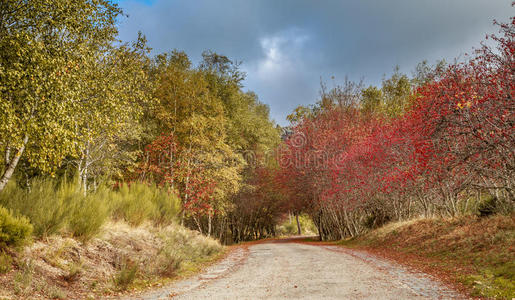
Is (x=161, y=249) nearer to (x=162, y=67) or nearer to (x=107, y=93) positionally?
(x=107, y=93)

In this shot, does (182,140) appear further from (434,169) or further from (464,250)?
(464,250)

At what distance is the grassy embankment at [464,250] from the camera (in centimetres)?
626

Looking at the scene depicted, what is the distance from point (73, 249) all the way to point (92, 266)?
624 millimetres

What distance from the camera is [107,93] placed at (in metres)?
9.36

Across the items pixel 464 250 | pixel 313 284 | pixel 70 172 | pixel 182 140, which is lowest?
pixel 313 284

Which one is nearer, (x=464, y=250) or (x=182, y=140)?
(x=464, y=250)

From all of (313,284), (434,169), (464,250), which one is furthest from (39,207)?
(464,250)

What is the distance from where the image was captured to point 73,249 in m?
7.24

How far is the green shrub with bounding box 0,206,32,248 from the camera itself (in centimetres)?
579

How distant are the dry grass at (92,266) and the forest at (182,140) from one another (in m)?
0.16

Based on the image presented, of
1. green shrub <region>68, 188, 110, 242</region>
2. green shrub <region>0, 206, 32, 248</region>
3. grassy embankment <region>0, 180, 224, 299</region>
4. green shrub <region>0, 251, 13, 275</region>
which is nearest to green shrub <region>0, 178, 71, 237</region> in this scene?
grassy embankment <region>0, 180, 224, 299</region>

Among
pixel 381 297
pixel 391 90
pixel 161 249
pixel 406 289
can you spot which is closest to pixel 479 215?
pixel 406 289

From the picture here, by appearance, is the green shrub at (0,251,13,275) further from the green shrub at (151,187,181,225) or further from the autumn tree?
the green shrub at (151,187,181,225)

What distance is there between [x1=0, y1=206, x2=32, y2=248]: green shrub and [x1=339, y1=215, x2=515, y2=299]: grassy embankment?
8.35 m
